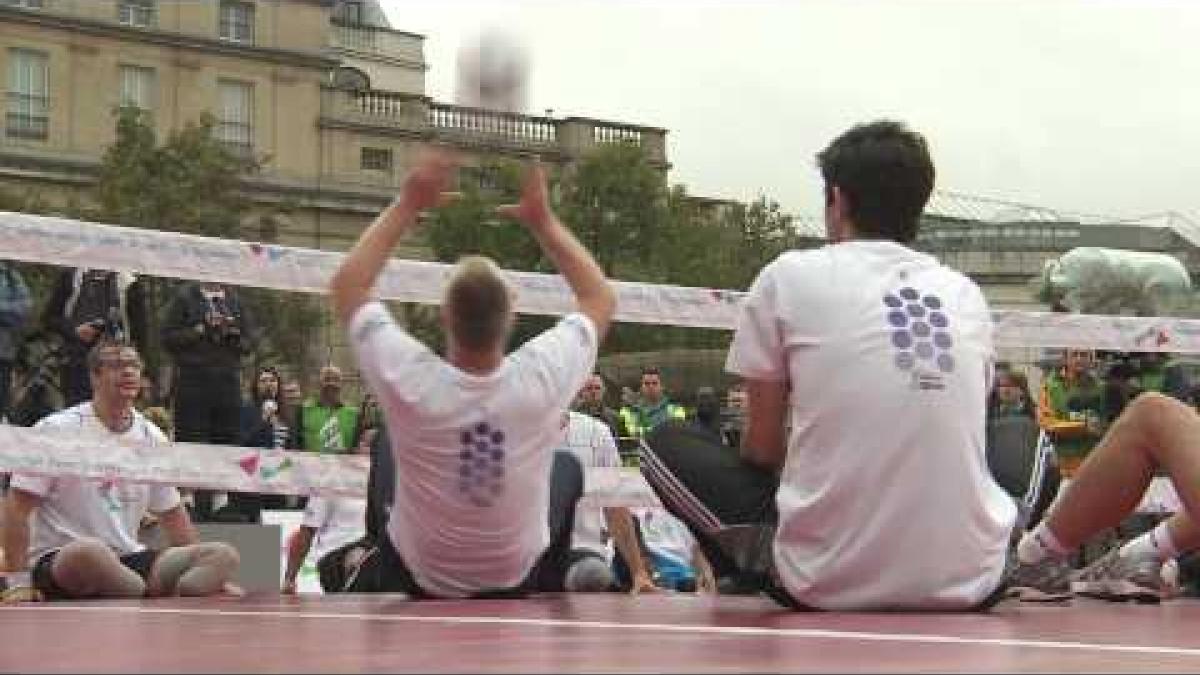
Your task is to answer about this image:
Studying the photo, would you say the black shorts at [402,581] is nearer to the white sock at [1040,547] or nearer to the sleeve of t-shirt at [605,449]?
the white sock at [1040,547]

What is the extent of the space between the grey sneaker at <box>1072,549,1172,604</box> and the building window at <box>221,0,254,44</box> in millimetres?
56103

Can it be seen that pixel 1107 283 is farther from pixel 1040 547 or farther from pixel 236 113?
pixel 236 113

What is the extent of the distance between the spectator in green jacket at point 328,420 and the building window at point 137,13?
155 feet

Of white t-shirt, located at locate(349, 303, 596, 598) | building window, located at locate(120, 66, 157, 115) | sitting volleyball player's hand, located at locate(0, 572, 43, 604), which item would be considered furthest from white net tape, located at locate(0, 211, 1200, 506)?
building window, located at locate(120, 66, 157, 115)

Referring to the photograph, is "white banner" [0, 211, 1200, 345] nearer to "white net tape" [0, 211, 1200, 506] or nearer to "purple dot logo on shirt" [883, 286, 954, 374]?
"white net tape" [0, 211, 1200, 506]

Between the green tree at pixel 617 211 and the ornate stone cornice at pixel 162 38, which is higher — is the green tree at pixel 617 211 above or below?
below

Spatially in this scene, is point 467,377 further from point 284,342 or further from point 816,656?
point 284,342

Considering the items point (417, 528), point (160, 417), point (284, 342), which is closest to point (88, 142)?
point (284, 342)

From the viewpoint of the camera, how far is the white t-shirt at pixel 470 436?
481 centimetres

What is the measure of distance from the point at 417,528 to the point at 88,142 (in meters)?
52.1

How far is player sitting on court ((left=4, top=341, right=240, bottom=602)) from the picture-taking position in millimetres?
6402

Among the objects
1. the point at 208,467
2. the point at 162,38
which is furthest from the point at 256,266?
the point at 162,38

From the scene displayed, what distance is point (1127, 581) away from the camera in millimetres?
5516

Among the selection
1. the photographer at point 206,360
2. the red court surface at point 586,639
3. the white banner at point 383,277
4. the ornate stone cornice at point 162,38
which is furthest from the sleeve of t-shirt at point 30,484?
the ornate stone cornice at point 162,38
